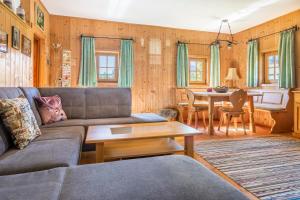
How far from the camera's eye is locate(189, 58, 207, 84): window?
580cm

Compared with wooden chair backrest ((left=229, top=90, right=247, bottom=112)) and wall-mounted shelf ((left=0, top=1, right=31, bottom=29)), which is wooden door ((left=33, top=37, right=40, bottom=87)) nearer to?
wall-mounted shelf ((left=0, top=1, right=31, bottom=29))

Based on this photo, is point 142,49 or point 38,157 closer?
point 38,157

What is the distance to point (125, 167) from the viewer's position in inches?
44.5

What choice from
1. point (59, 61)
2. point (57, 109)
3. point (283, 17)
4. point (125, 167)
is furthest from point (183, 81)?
point (125, 167)

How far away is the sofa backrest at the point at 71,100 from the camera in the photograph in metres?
2.98

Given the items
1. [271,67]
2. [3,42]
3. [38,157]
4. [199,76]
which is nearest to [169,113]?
[199,76]

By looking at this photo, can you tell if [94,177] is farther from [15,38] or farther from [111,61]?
[111,61]

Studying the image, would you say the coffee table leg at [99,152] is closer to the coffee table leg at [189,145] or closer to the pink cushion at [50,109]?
the coffee table leg at [189,145]

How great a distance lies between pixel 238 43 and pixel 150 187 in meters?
5.88

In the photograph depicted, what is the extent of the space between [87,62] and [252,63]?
4189 millimetres

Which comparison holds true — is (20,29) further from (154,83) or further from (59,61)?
(154,83)

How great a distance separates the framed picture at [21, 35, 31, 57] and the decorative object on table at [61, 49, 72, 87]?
1286mm

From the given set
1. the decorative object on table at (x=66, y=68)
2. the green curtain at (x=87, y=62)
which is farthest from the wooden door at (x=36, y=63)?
the green curtain at (x=87, y=62)

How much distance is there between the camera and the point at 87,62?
4758 mm
